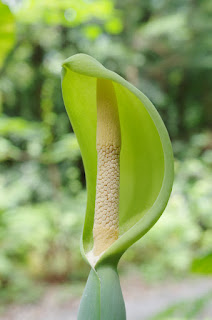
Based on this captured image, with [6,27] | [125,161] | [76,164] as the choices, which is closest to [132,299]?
[76,164]

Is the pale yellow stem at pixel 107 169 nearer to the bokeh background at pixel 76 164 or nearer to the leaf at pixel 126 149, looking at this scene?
the leaf at pixel 126 149

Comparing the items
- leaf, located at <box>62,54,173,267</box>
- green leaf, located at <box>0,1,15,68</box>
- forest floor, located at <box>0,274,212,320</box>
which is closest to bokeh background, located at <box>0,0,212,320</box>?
forest floor, located at <box>0,274,212,320</box>

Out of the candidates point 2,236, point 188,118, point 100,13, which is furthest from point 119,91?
point 188,118

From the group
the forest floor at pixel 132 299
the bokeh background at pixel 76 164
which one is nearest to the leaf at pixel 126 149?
the bokeh background at pixel 76 164

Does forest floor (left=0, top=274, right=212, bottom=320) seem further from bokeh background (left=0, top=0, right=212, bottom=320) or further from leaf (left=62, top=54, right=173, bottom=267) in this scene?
leaf (left=62, top=54, right=173, bottom=267)

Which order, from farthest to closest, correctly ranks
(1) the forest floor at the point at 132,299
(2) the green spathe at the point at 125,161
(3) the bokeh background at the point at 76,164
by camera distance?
(3) the bokeh background at the point at 76,164 < (1) the forest floor at the point at 132,299 < (2) the green spathe at the point at 125,161

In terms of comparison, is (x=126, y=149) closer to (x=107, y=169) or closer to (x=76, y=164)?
(x=107, y=169)
